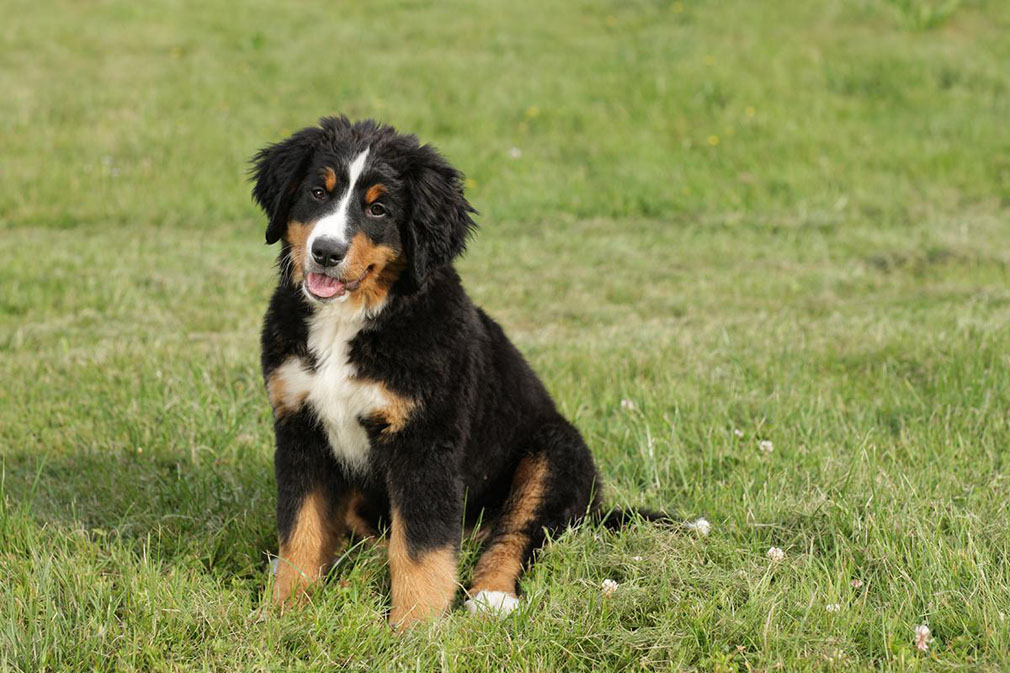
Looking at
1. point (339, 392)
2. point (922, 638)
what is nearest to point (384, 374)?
point (339, 392)

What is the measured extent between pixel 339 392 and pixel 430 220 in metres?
0.60

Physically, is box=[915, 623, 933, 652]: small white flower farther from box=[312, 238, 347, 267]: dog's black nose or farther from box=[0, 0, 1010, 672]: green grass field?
box=[312, 238, 347, 267]: dog's black nose

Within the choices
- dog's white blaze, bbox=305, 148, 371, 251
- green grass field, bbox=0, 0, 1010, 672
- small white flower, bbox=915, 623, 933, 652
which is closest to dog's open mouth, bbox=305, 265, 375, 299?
dog's white blaze, bbox=305, 148, 371, 251

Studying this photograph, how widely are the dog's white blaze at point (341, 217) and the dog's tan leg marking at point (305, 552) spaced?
0.84 meters

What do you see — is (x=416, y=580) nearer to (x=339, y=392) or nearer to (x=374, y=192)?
(x=339, y=392)

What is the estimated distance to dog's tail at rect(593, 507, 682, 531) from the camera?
11.7ft

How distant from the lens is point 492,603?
124 inches

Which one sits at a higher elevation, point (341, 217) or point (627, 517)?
point (341, 217)

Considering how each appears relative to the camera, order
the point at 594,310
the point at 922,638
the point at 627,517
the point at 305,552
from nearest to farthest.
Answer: the point at 922,638 → the point at 305,552 → the point at 627,517 → the point at 594,310

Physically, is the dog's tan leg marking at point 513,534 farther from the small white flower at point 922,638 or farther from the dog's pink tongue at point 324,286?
the small white flower at point 922,638

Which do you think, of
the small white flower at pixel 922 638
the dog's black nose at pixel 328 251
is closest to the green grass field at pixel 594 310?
the small white flower at pixel 922 638

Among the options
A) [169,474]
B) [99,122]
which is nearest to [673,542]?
[169,474]

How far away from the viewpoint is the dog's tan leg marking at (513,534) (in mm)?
3299

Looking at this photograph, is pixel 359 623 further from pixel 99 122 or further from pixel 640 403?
Answer: pixel 99 122
